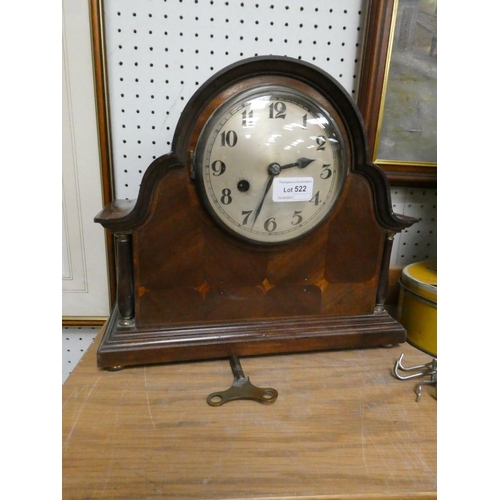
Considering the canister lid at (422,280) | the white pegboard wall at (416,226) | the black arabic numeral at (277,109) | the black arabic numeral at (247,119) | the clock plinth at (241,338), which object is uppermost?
the black arabic numeral at (277,109)

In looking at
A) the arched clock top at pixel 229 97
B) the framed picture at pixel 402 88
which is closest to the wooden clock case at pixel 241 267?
the arched clock top at pixel 229 97

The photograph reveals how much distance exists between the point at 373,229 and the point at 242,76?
392 mm

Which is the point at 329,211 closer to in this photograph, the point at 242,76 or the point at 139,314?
the point at 242,76

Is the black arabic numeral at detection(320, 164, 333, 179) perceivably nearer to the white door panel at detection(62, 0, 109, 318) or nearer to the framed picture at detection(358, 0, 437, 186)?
the framed picture at detection(358, 0, 437, 186)

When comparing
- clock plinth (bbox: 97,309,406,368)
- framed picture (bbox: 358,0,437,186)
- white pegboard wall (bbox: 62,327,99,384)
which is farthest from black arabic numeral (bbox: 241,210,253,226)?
white pegboard wall (bbox: 62,327,99,384)

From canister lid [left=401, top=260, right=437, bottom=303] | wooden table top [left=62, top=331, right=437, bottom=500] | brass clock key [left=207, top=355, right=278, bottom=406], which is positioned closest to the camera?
wooden table top [left=62, top=331, right=437, bottom=500]

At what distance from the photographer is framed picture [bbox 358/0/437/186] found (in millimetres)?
871

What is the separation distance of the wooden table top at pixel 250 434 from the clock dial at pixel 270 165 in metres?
0.28

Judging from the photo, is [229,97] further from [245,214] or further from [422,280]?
[422,280]

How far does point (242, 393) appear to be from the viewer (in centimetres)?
62

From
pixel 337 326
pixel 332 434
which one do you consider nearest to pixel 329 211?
pixel 337 326

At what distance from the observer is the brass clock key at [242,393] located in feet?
2.00

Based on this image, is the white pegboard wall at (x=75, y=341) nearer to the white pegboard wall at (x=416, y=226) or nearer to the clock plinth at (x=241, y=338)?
the clock plinth at (x=241, y=338)

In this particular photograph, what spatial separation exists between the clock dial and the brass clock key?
26 cm
